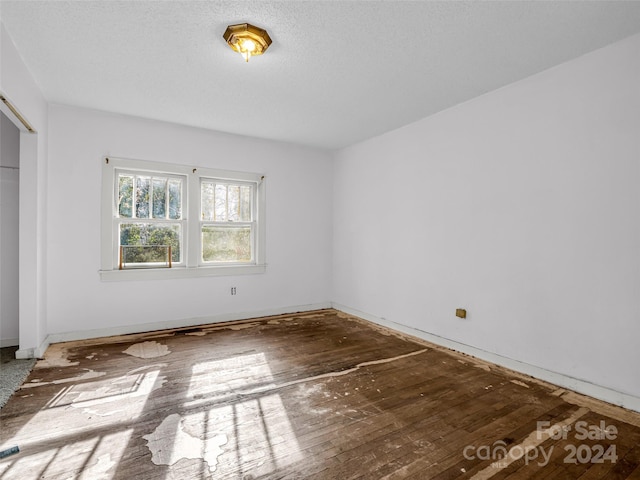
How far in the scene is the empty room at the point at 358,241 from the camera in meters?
2.06

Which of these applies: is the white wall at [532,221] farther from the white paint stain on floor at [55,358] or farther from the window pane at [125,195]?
the white paint stain on floor at [55,358]

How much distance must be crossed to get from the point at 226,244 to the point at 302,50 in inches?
118

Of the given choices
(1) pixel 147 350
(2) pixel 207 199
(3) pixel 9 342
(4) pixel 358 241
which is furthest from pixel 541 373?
(3) pixel 9 342

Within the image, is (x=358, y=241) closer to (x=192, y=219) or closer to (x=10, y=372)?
(x=192, y=219)

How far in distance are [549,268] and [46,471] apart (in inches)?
146

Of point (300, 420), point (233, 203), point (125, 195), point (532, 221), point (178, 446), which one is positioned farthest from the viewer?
point (233, 203)

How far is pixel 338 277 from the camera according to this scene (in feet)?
18.1

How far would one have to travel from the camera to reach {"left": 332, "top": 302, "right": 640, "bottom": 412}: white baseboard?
2387 mm

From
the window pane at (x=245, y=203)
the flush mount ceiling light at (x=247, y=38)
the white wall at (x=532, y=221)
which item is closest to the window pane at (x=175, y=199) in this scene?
the window pane at (x=245, y=203)

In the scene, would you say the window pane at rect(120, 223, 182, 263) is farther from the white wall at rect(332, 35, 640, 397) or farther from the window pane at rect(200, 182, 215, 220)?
the white wall at rect(332, 35, 640, 397)

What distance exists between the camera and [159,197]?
4.36 metres

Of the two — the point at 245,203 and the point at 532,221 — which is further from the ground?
the point at 245,203

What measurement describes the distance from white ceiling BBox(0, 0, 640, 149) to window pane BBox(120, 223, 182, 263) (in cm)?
141

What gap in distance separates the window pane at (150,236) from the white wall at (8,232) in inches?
41.5
